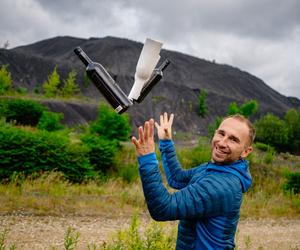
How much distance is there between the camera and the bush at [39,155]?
10.2 meters

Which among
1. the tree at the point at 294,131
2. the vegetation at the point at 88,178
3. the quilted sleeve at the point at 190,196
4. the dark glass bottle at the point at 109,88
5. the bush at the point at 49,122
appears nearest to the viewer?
the quilted sleeve at the point at 190,196

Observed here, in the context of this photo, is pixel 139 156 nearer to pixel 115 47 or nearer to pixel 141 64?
pixel 141 64

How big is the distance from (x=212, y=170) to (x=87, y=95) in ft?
186

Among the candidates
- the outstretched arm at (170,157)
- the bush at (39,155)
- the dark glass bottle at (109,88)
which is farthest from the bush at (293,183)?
the dark glass bottle at (109,88)

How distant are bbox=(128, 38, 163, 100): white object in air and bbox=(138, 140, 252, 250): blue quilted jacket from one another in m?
0.47

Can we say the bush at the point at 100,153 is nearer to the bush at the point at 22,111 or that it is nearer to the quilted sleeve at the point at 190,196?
the bush at the point at 22,111

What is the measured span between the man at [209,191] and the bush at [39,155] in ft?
28.6

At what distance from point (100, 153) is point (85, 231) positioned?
612 centimetres

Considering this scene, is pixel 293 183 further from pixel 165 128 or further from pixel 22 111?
pixel 22 111

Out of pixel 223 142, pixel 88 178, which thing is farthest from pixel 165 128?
pixel 88 178

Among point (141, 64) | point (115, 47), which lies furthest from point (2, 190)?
point (115, 47)

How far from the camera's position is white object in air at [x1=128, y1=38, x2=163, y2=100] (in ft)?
6.45

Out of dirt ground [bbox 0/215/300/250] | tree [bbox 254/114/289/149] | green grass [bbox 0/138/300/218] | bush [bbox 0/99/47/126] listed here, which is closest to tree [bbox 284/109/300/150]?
tree [bbox 254/114/289/149]

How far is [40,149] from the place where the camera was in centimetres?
1076
